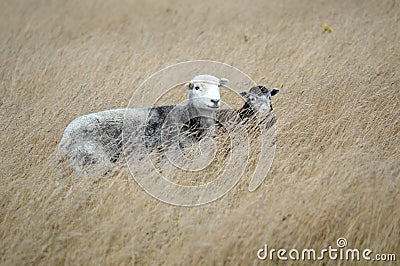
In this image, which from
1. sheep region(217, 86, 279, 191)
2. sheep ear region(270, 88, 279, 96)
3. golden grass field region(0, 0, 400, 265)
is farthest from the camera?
sheep ear region(270, 88, 279, 96)

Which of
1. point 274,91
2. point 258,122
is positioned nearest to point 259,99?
point 274,91

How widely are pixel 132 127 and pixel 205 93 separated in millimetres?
1092

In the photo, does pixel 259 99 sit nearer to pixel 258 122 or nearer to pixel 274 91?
pixel 274 91

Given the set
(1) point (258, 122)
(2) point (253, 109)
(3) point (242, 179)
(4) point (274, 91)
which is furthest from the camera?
(4) point (274, 91)

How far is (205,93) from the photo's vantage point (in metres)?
5.11

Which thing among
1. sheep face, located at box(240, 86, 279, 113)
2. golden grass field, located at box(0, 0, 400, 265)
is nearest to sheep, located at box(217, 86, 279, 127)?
sheep face, located at box(240, 86, 279, 113)

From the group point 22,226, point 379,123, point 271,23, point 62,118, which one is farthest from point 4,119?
point 271,23

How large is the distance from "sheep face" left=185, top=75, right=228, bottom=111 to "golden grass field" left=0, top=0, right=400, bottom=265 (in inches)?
36.3

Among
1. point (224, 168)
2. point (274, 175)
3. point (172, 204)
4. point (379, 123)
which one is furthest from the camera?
point (379, 123)

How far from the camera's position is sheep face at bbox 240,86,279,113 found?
5.34 metres

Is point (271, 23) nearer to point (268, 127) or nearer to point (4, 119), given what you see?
point (268, 127)

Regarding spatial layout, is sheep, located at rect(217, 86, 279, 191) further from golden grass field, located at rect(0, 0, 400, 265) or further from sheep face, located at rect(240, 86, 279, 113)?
golden grass field, located at rect(0, 0, 400, 265)

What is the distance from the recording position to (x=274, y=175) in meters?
4.26

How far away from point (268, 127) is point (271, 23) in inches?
191
